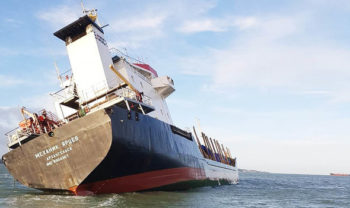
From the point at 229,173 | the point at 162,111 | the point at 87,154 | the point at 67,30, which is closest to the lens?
the point at 87,154

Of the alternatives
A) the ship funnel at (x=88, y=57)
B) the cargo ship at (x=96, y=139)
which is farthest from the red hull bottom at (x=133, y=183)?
the ship funnel at (x=88, y=57)

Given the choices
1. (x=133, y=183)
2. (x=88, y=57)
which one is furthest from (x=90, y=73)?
(x=133, y=183)

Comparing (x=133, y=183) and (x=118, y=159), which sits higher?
(x=118, y=159)

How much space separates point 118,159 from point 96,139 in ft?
4.68

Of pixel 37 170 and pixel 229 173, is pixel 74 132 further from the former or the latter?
pixel 229 173

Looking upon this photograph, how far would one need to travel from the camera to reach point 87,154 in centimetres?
1314

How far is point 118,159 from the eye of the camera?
13.4m

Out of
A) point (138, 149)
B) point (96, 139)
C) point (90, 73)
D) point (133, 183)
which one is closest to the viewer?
point (96, 139)

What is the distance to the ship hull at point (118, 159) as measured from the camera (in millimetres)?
12953

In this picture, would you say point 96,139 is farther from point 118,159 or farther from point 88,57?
point 88,57

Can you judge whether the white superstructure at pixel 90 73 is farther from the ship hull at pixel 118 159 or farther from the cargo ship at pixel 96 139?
the ship hull at pixel 118 159

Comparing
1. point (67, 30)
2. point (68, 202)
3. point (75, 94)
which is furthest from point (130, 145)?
point (67, 30)

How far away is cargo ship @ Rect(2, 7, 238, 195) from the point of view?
43.0ft

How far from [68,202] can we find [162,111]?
11909 mm
